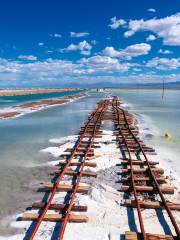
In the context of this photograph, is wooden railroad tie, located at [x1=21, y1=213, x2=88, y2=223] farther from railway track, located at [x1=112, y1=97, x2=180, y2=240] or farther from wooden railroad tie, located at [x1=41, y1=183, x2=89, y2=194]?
wooden railroad tie, located at [x1=41, y1=183, x2=89, y2=194]

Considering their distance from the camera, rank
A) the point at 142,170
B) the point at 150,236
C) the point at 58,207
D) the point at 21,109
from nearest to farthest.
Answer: the point at 150,236, the point at 58,207, the point at 142,170, the point at 21,109

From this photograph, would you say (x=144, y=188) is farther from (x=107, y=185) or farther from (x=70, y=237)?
(x=70, y=237)

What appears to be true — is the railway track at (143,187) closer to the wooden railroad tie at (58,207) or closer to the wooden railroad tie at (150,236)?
the wooden railroad tie at (150,236)

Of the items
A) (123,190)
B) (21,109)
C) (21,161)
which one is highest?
(123,190)

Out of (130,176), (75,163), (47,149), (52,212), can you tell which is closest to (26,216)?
(52,212)

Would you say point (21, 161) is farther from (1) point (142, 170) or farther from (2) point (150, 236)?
(2) point (150, 236)

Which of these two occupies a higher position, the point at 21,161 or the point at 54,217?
the point at 54,217

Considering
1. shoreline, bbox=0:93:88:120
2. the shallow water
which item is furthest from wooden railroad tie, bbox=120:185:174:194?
shoreline, bbox=0:93:88:120

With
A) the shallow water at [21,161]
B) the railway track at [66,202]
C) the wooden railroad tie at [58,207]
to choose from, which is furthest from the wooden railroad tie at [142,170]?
the wooden railroad tie at [58,207]

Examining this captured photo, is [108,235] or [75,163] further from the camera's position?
[75,163]

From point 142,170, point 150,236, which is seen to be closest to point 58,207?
point 150,236

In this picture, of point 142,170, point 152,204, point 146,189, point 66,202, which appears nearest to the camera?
point 152,204
